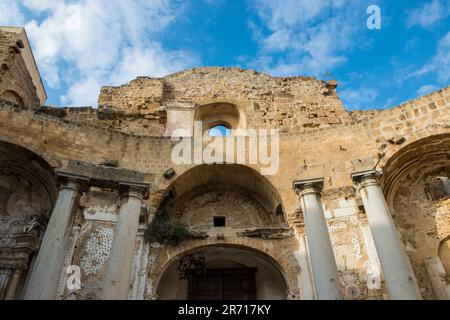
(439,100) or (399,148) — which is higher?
(439,100)

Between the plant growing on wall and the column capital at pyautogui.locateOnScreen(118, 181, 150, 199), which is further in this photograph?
the plant growing on wall

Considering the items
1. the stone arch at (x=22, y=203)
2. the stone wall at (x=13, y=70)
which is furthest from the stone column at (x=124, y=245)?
the stone wall at (x=13, y=70)

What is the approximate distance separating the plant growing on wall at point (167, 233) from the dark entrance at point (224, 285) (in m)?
1.92

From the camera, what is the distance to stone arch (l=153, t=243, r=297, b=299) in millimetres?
9820

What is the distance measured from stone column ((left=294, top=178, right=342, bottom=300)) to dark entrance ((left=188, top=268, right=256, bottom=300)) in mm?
4459

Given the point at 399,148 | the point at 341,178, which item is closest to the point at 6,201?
the point at 341,178

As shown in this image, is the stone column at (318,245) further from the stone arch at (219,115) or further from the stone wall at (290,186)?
the stone arch at (219,115)

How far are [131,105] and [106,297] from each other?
10.3m

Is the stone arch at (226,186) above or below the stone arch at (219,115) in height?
below

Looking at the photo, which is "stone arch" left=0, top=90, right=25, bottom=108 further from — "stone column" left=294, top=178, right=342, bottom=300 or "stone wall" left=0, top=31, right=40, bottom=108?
"stone column" left=294, top=178, right=342, bottom=300

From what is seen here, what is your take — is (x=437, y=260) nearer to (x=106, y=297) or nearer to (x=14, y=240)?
(x=106, y=297)

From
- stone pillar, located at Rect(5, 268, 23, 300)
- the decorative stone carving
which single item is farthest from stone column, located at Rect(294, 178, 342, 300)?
stone pillar, located at Rect(5, 268, 23, 300)

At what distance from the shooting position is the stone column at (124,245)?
652 centimetres

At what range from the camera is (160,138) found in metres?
11.2
